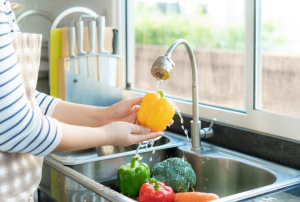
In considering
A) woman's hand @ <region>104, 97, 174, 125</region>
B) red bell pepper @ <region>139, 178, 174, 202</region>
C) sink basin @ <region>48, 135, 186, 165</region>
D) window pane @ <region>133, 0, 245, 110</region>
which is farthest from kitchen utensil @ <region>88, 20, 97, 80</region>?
red bell pepper @ <region>139, 178, 174, 202</region>

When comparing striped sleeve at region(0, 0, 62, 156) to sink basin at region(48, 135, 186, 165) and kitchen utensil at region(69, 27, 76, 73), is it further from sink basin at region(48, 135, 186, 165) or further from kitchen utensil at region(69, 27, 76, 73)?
kitchen utensil at region(69, 27, 76, 73)

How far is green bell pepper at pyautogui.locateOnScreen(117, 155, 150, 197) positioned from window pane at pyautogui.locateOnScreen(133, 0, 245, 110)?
52 cm

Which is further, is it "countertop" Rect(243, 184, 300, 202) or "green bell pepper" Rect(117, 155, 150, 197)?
"green bell pepper" Rect(117, 155, 150, 197)

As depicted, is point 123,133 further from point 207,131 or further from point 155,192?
point 207,131

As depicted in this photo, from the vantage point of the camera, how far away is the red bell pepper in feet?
3.78

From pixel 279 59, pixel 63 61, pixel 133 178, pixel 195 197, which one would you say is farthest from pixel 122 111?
pixel 63 61

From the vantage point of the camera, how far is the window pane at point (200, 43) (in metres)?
1.64

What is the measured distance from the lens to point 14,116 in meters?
0.76

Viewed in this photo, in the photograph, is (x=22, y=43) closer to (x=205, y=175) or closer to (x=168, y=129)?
(x=205, y=175)

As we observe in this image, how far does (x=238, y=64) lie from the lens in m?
1.63

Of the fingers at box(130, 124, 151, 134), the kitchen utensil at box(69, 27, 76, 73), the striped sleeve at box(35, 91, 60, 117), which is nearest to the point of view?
the fingers at box(130, 124, 151, 134)

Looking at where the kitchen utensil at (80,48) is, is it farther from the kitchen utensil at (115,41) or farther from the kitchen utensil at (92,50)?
the kitchen utensil at (115,41)

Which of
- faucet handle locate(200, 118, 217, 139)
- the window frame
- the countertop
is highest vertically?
the window frame

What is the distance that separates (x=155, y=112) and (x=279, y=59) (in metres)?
0.53
